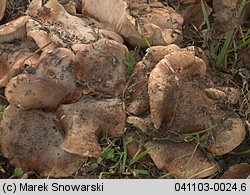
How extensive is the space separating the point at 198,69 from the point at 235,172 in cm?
77

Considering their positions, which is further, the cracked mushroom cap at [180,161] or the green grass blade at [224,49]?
the green grass blade at [224,49]

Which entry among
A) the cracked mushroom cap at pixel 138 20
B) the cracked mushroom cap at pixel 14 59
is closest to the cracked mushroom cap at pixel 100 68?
the cracked mushroom cap at pixel 138 20

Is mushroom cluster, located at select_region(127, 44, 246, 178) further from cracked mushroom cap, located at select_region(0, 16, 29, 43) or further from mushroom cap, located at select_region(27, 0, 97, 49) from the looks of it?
cracked mushroom cap, located at select_region(0, 16, 29, 43)

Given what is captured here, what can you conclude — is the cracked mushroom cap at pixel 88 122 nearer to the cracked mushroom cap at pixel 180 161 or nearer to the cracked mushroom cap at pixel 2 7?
the cracked mushroom cap at pixel 180 161

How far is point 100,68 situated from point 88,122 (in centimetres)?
40

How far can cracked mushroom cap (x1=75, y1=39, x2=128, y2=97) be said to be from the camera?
379cm

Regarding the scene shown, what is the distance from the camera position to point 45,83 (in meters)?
3.67

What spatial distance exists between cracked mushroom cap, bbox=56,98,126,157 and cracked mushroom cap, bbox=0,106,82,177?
106 mm

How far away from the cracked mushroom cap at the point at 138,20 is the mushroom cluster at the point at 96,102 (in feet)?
0.17

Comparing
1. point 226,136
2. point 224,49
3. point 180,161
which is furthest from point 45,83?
point 224,49

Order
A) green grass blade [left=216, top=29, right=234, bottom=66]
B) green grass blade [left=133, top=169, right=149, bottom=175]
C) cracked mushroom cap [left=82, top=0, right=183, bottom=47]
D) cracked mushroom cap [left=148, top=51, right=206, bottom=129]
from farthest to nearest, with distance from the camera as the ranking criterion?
green grass blade [left=216, top=29, right=234, bottom=66] → cracked mushroom cap [left=82, top=0, right=183, bottom=47] → green grass blade [left=133, top=169, right=149, bottom=175] → cracked mushroom cap [left=148, top=51, right=206, bottom=129]

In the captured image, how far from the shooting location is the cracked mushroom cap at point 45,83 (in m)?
3.61

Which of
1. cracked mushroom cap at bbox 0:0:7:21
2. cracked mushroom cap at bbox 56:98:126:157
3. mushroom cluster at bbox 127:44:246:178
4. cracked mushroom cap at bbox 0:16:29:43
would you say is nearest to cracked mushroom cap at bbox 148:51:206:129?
mushroom cluster at bbox 127:44:246:178

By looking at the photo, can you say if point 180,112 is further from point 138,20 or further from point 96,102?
point 138,20
